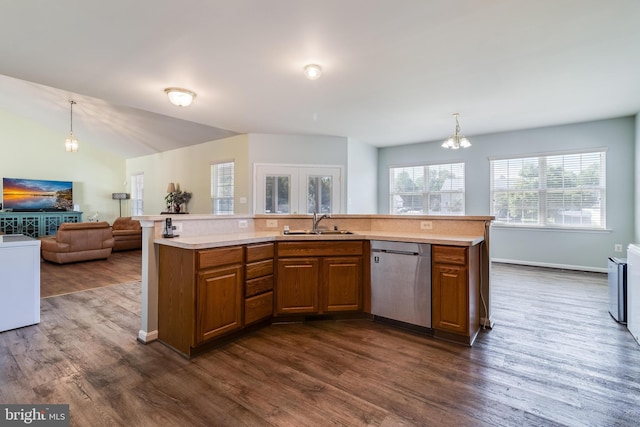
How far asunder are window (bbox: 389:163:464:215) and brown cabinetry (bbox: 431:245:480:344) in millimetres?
4149

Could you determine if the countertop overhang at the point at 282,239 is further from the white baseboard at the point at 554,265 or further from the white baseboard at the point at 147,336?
the white baseboard at the point at 554,265

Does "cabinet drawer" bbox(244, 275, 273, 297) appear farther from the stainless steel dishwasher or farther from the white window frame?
the white window frame

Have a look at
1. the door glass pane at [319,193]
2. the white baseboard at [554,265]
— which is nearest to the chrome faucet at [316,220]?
the door glass pane at [319,193]

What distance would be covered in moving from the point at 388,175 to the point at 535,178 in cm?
295

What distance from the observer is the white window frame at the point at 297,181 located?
587 cm

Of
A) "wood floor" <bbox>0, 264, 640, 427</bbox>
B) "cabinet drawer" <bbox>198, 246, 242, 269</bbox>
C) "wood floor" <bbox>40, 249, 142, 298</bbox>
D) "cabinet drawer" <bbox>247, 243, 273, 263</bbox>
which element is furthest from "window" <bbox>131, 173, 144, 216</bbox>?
"cabinet drawer" <bbox>198, 246, 242, 269</bbox>

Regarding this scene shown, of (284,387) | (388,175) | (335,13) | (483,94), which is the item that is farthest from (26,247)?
(388,175)

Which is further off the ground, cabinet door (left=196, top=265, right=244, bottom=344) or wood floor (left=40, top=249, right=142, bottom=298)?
cabinet door (left=196, top=265, right=244, bottom=344)

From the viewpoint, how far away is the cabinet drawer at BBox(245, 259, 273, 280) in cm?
267

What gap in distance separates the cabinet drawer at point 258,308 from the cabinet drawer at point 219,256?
42 centimetres

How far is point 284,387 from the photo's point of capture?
6.25 ft

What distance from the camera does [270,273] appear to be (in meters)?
2.87

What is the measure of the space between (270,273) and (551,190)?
17.9ft

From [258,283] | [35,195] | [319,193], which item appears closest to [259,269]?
[258,283]
